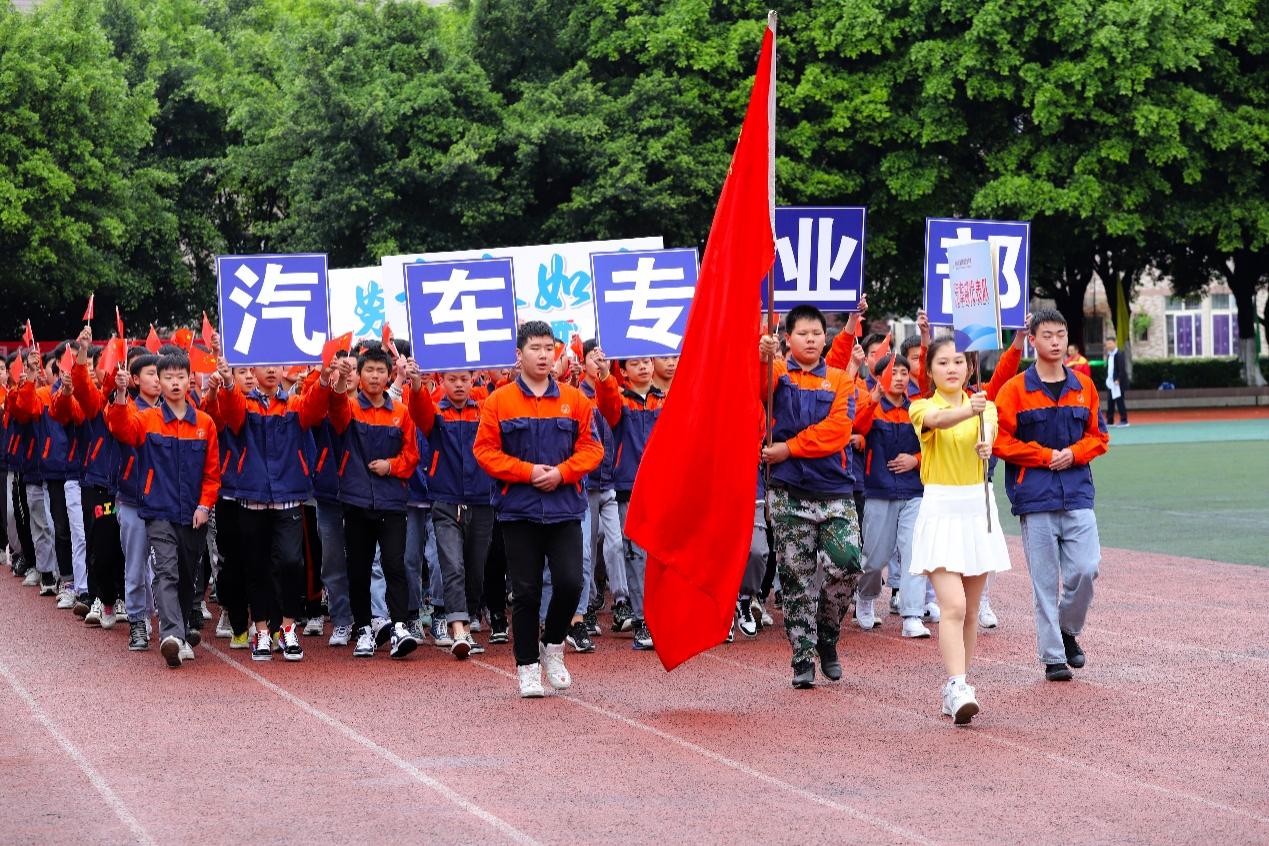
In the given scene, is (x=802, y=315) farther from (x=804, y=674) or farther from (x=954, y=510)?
(x=804, y=674)

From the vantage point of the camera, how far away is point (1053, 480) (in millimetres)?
9875

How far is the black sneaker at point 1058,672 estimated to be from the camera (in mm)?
9711

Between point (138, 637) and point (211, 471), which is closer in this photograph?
point (211, 471)

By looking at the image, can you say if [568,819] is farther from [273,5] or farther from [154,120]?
[273,5]

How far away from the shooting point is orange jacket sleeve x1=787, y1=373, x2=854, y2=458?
9.61 metres

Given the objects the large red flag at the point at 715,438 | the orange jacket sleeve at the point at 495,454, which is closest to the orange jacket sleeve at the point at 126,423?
the orange jacket sleeve at the point at 495,454

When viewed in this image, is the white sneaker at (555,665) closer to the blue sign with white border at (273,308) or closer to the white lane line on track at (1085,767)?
the white lane line on track at (1085,767)

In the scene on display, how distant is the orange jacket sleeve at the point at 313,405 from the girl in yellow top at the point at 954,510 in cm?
368

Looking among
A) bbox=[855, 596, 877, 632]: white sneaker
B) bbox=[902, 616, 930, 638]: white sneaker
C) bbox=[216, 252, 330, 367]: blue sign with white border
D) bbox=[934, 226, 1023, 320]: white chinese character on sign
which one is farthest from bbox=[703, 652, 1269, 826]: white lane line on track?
bbox=[216, 252, 330, 367]: blue sign with white border

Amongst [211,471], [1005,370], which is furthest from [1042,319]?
[211,471]

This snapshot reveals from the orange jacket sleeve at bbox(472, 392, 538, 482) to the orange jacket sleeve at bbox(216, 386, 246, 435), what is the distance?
7.13 feet

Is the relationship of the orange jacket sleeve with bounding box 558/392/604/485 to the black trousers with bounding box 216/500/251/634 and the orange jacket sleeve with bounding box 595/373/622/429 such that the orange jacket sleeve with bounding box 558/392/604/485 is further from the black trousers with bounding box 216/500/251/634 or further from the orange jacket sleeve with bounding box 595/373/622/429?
the black trousers with bounding box 216/500/251/634

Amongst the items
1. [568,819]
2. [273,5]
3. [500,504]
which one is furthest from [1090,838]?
[273,5]

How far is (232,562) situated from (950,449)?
4698mm
